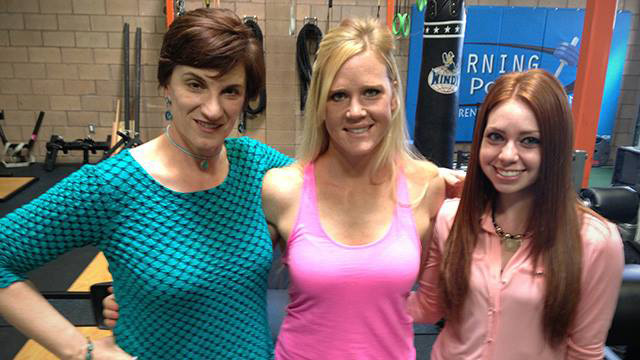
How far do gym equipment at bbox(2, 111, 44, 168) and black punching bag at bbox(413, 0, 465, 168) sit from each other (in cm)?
529

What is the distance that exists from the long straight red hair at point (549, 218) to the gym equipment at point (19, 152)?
6.28 m

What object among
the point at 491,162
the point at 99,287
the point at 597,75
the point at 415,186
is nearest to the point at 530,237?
the point at 491,162

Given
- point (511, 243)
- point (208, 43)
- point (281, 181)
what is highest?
point (208, 43)

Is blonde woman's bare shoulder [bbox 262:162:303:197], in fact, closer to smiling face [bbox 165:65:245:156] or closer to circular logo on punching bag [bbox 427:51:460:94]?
smiling face [bbox 165:65:245:156]

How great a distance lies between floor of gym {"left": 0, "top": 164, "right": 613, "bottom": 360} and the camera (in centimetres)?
286

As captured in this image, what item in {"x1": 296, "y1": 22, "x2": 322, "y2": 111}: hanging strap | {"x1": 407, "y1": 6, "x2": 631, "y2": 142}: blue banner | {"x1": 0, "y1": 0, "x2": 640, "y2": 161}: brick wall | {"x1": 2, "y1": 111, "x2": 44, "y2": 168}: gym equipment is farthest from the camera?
{"x1": 2, "y1": 111, "x2": 44, "y2": 168}: gym equipment

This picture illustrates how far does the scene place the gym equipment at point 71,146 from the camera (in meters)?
5.93

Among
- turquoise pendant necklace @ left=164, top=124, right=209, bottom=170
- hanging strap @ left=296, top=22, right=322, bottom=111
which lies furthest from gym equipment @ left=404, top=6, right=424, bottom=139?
turquoise pendant necklace @ left=164, top=124, right=209, bottom=170

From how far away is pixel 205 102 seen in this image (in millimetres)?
1105

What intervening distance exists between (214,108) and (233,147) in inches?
10.9

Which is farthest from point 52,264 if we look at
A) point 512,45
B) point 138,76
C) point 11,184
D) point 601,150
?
point 601,150

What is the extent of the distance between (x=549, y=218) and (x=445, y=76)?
176 cm

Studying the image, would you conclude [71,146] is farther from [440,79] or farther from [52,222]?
[52,222]

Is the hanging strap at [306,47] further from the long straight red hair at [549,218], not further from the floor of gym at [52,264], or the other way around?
the long straight red hair at [549,218]
